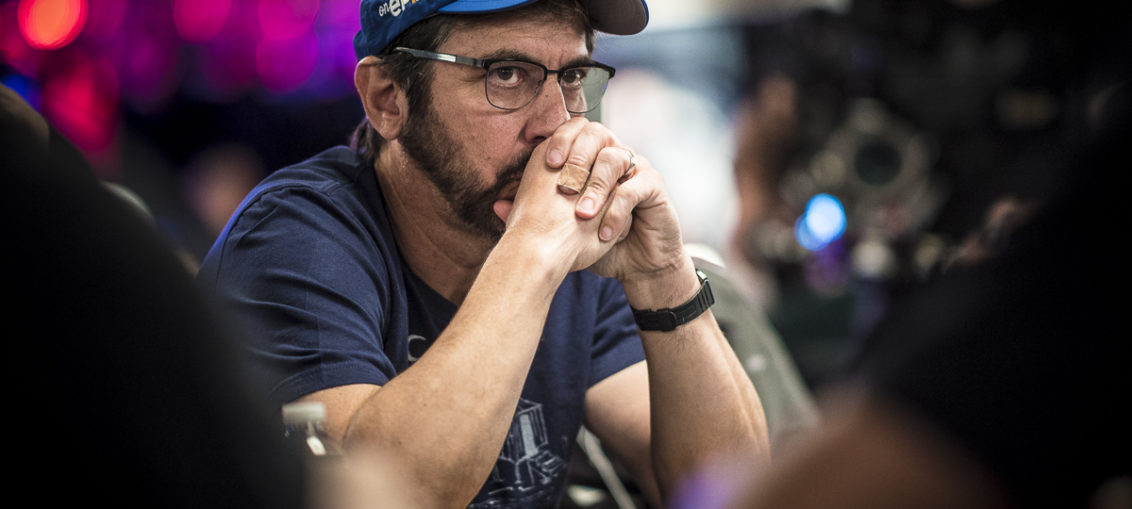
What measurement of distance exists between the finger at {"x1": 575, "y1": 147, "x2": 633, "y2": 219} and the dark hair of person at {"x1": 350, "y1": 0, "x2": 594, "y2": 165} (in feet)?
0.90

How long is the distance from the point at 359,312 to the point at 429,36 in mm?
514

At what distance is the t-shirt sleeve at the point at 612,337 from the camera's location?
170 cm

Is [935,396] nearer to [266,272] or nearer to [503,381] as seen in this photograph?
[503,381]

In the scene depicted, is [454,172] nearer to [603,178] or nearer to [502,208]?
[502,208]

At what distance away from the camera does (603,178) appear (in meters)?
1.40

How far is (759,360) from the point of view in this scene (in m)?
1.89

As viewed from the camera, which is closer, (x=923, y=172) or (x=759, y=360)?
(x=759, y=360)

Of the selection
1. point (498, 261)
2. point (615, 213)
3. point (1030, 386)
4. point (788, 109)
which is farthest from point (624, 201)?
point (788, 109)

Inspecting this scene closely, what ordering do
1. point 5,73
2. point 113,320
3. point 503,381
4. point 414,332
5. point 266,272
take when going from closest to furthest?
point 113,320 < point 503,381 < point 266,272 < point 414,332 < point 5,73

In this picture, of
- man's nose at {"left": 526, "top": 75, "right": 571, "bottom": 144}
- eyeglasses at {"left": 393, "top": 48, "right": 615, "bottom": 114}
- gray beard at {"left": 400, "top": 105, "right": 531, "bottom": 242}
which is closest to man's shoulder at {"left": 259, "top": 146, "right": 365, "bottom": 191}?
gray beard at {"left": 400, "top": 105, "right": 531, "bottom": 242}

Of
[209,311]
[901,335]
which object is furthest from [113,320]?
[901,335]

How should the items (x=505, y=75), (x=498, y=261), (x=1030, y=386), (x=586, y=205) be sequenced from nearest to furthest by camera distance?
(x=1030, y=386)
(x=498, y=261)
(x=586, y=205)
(x=505, y=75)

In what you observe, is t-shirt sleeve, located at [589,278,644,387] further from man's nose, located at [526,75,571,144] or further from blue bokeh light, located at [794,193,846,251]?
blue bokeh light, located at [794,193,846,251]

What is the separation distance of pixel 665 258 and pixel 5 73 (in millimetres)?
5327
